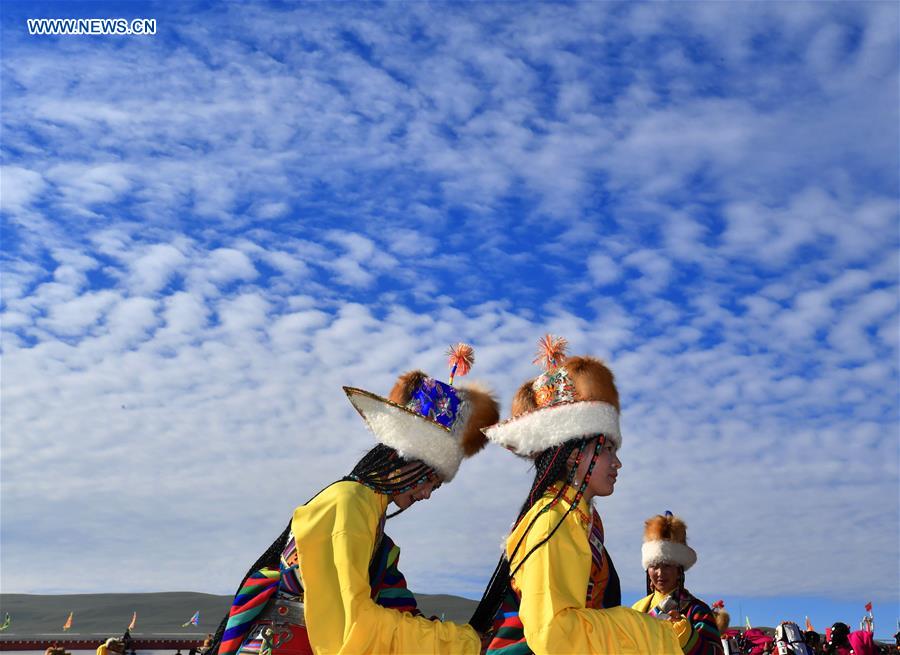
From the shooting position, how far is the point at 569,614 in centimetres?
362

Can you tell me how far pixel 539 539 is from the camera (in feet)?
12.6

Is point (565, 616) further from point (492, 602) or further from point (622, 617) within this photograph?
point (492, 602)

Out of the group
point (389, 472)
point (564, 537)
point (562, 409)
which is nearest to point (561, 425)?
point (562, 409)

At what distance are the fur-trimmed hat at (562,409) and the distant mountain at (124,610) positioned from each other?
6893 cm

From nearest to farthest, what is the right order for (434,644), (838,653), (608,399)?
(434,644)
(608,399)
(838,653)

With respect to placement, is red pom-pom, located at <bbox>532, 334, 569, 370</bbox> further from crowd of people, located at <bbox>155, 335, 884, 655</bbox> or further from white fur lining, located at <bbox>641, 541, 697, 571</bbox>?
white fur lining, located at <bbox>641, 541, 697, 571</bbox>

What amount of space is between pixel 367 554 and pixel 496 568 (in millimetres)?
637

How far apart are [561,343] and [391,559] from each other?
1559 mm

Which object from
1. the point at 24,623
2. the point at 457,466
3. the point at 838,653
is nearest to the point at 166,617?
the point at 24,623

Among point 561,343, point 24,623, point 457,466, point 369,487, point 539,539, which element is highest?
point 24,623

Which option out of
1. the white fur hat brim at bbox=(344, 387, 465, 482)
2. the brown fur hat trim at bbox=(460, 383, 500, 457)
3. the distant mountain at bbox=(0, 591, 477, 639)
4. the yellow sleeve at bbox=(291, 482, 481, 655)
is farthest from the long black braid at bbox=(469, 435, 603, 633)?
the distant mountain at bbox=(0, 591, 477, 639)

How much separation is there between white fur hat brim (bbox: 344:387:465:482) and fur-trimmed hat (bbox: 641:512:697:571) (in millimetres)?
2476

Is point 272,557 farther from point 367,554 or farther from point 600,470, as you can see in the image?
point 600,470

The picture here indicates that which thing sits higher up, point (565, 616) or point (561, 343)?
point (561, 343)
